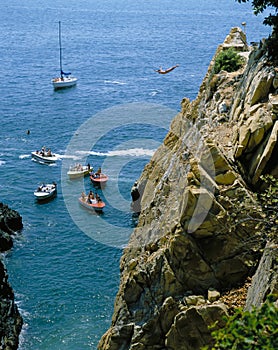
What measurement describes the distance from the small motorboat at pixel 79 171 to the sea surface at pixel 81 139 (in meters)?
0.79

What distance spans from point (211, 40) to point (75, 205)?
294 feet

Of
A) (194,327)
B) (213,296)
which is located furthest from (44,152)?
(194,327)

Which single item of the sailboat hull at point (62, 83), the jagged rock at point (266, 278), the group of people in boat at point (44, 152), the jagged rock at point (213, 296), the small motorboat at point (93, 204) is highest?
the jagged rock at point (266, 278)

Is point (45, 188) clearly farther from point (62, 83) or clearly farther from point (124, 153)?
point (62, 83)

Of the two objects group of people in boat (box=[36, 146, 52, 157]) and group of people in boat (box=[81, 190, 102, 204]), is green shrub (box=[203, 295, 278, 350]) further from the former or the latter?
group of people in boat (box=[36, 146, 52, 157])

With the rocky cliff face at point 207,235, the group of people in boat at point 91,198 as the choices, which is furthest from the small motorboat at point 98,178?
the rocky cliff face at point 207,235

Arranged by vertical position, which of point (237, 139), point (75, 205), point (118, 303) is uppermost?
point (237, 139)

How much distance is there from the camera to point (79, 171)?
64.5 meters

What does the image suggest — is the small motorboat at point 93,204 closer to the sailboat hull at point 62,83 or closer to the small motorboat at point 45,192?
the small motorboat at point 45,192

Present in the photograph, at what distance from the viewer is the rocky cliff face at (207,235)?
21.2 meters

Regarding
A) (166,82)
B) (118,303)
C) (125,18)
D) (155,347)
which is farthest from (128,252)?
(125,18)

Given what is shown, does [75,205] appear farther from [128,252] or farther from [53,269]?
Result: [128,252]

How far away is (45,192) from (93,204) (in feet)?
18.2

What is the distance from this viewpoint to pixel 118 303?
27266 mm
